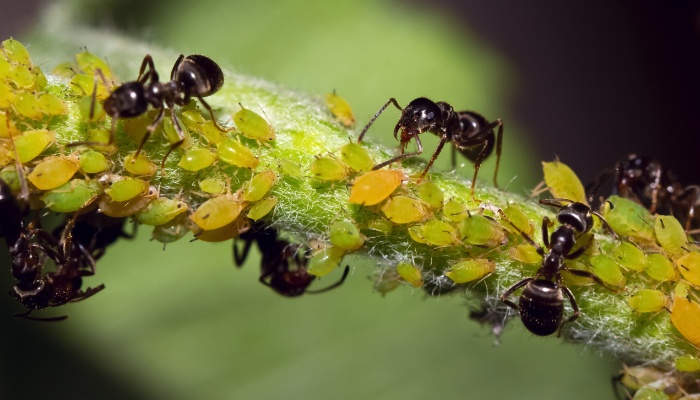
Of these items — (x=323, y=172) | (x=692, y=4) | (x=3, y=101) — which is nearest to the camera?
(x=3, y=101)

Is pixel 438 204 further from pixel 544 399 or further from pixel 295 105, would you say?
pixel 544 399

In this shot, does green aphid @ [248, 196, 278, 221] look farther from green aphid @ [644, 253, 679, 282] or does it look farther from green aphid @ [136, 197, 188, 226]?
green aphid @ [644, 253, 679, 282]

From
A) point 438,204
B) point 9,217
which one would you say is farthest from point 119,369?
point 438,204

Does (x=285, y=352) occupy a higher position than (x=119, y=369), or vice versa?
(x=285, y=352)

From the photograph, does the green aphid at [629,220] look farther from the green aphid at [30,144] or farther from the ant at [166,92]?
the green aphid at [30,144]

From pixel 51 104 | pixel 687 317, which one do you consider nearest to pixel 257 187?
pixel 51 104

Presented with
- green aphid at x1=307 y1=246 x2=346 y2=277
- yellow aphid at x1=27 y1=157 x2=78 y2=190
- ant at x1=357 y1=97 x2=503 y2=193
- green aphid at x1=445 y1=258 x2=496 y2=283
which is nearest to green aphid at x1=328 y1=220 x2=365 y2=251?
green aphid at x1=307 y1=246 x2=346 y2=277
